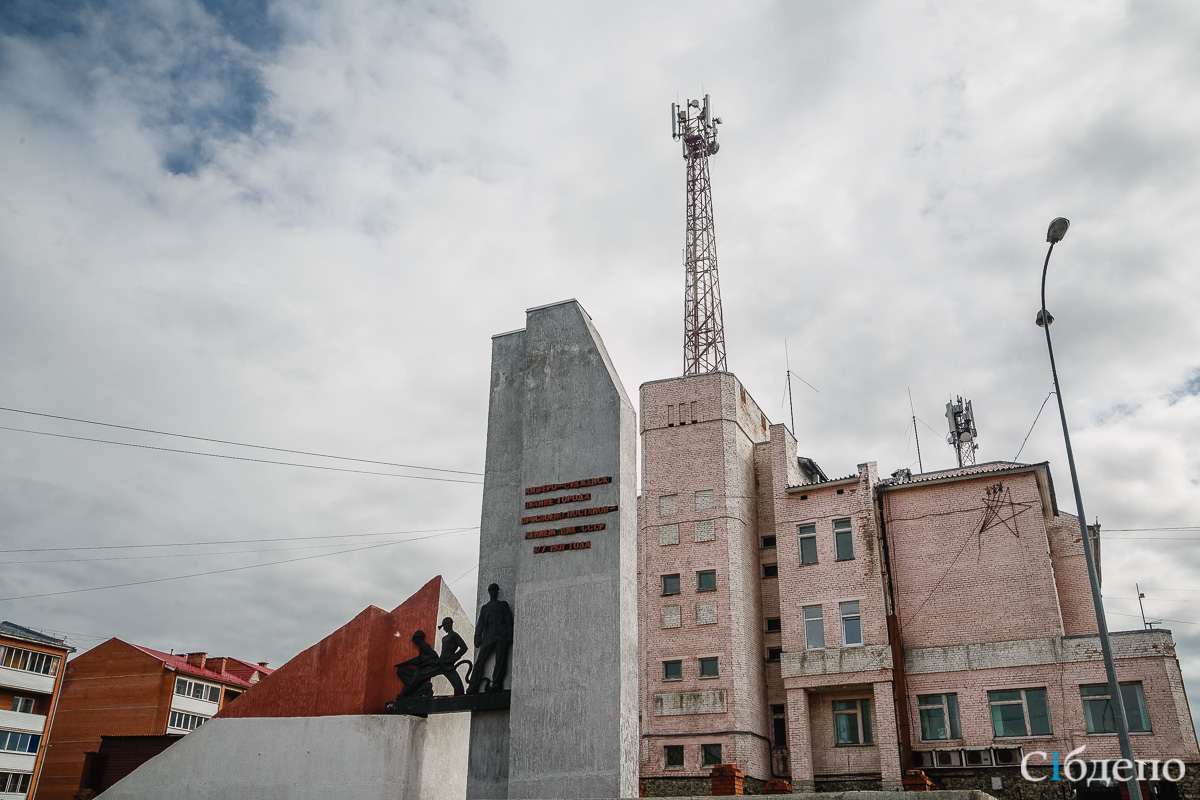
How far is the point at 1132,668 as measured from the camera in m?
28.7

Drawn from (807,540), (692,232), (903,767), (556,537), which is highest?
(692,232)

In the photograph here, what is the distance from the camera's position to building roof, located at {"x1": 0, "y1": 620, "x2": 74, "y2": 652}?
154 ft

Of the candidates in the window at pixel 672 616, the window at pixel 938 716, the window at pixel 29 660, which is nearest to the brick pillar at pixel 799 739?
the window at pixel 938 716

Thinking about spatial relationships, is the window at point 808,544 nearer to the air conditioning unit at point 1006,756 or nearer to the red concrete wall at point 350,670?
the air conditioning unit at point 1006,756

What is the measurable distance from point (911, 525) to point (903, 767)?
8.61 meters

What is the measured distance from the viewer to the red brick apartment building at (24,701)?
44688 mm

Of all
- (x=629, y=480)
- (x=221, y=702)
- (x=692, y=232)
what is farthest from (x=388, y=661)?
(x=221, y=702)

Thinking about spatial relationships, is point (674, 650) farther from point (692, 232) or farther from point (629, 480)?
point (629, 480)

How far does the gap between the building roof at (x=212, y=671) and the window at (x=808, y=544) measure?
32.2 m

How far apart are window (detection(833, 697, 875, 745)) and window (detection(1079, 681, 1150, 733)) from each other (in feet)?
22.8

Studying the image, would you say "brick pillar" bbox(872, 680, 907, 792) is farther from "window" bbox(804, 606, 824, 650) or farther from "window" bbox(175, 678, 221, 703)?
"window" bbox(175, 678, 221, 703)

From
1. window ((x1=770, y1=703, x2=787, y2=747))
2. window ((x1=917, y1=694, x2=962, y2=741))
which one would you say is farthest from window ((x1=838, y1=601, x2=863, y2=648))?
window ((x1=770, y1=703, x2=787, y2=747))

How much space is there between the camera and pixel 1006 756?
29.8m

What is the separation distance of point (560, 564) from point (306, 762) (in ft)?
14.0
